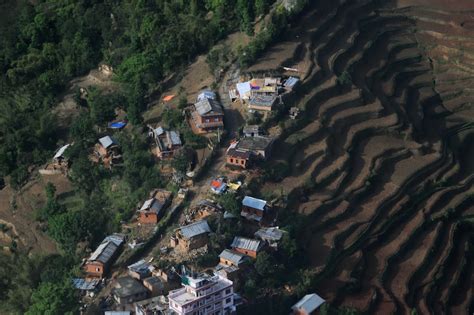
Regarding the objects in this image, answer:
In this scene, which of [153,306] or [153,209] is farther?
[153,209]

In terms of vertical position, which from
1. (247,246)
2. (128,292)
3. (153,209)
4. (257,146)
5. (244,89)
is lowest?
(128,292)

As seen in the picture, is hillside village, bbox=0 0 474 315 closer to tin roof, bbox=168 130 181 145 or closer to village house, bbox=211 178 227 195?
village house, bbox=211 178 227 195

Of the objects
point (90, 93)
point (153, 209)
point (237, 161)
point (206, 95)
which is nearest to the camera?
point (153, 209)

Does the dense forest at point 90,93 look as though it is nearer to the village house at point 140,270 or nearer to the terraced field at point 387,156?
the village house at point 140,270

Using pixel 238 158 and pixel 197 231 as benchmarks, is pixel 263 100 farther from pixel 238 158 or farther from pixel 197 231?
pixel 197 231

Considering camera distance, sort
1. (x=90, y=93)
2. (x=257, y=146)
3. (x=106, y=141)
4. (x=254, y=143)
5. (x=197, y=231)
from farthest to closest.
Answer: (x=90, y=93)
(x=106, y=141)
(x=254, y=143)
(x=257, y=146)
(x=197, y=231)

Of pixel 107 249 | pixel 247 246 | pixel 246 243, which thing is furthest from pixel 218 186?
pixel 107 249

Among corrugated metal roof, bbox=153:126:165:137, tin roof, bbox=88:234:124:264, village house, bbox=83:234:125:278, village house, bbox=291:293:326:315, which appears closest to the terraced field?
village house, bbox=291:293:326:315
